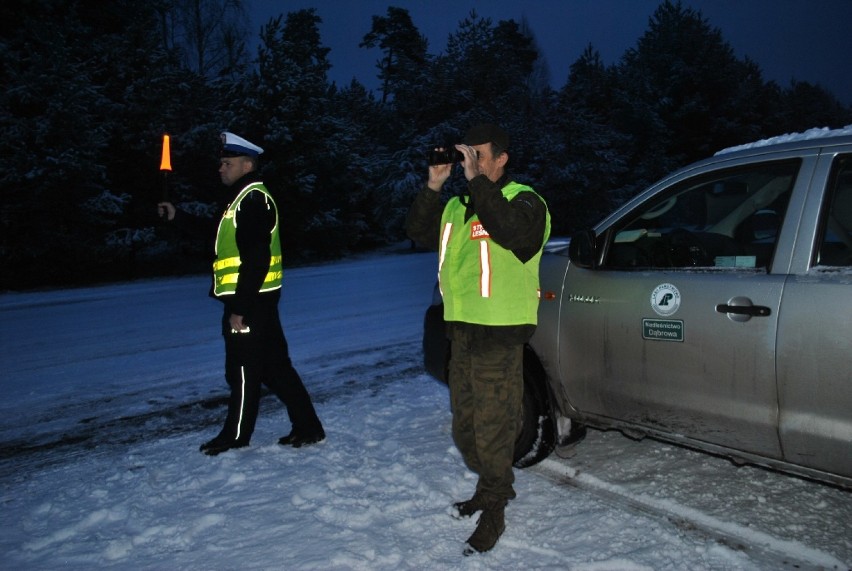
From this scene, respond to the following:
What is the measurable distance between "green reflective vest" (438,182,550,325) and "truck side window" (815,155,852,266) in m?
1.20

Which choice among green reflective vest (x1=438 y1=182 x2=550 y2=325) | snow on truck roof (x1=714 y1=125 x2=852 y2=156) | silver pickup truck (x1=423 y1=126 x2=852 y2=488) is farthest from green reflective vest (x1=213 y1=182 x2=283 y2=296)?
snow on truck roof (x1=714 y1=125 x2=852 y2=156)

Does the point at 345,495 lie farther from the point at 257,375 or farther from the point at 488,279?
the point at 488,279

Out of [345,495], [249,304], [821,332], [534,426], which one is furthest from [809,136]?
[249,304]

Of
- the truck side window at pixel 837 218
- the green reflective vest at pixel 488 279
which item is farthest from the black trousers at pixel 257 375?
the truck side window at pixel 837 218

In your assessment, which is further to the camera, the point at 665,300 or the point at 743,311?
the point at 665,300

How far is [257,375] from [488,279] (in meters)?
2.12

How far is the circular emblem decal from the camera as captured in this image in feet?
11.0

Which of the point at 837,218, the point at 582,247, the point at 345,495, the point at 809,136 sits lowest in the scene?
the point at 345,495

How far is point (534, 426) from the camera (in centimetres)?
408

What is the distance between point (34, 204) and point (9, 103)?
8.77 feet

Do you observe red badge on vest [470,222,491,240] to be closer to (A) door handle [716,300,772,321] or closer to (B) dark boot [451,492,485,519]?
(A) door handle [716,300,772,321]

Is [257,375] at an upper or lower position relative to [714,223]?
lower

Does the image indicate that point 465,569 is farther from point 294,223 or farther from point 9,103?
point 294,223

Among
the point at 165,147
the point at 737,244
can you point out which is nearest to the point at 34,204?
the point at 165,147
